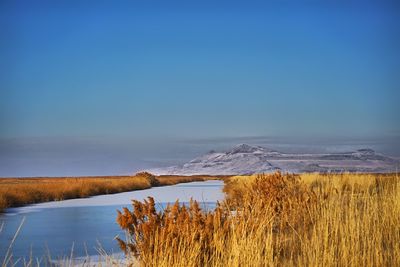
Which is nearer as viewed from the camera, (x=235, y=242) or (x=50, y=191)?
(x=235, y=242)

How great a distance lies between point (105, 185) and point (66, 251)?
66.3 ft

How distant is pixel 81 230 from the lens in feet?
35.5

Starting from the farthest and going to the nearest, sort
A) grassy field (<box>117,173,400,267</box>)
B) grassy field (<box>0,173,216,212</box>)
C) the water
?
grassy field (<box>0,173,216,212</box>)
the water
grassy field (<box>117,173,400,267</box>)

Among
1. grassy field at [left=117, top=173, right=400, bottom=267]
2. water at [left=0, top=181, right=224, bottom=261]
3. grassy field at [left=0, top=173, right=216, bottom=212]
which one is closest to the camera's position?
grassy field at [left=117, top=173, right=400, bottom=267]

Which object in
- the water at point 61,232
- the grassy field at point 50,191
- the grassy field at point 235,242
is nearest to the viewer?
the grassy field at point 235,242

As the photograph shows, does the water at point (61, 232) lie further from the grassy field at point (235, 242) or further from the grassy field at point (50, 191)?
the grassy field at point (50, 191)

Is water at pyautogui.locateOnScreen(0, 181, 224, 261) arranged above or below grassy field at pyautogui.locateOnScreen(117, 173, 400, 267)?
below

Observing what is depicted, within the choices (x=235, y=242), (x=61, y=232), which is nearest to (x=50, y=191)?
(x=61, y=232)

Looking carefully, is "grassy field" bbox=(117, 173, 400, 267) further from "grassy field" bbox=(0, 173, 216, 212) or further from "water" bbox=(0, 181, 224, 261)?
"grassy field" bbox=(0, 173, 216, 212)

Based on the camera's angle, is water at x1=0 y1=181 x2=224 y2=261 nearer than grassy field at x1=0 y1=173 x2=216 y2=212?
→ Yes

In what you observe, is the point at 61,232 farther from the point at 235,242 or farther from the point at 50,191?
the point at 50,191

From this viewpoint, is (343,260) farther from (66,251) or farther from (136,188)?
(136,188)

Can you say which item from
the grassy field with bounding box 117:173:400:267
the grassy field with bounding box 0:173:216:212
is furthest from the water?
the grassy field with bounding box 0:173:216:212

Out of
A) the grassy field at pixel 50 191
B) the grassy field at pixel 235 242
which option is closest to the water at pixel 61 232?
the grassy field at pixel 235 242
